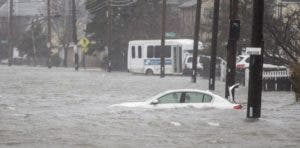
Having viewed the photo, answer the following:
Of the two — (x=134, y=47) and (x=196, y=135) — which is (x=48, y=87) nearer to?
(x=134, y=47)

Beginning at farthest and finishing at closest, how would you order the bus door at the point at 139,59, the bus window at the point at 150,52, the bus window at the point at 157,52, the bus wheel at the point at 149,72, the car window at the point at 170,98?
1. the bus door at the point at 139,59
2. the bus wheel at the point at 149,72
3. the bus window at the point at 150,52
4. the bus window at the point at 157,52
5. the car window at the point at 170,98

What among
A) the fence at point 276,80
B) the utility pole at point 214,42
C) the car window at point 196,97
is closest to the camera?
→ the car window at point 196,97

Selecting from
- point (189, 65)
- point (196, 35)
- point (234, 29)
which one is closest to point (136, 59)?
point (189, 65)

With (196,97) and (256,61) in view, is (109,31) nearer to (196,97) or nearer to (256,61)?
(196,97)

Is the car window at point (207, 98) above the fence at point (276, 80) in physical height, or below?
above

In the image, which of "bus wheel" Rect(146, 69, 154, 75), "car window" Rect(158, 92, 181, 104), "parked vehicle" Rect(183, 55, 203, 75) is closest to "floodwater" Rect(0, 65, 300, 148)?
"car window" Rect(158, 92, 181, 104)

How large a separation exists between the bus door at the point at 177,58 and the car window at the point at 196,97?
35258 mm

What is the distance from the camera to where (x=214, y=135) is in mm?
17703

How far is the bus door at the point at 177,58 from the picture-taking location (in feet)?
188

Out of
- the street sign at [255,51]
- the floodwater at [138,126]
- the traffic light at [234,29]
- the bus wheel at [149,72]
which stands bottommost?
the bus wheel at [149,72]

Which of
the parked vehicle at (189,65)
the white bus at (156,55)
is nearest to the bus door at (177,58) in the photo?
the white bus at (156,55)

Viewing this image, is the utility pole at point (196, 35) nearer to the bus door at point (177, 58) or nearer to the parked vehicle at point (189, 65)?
the parked vehicle at point (189, 65)

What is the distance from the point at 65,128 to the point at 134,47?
140 ft

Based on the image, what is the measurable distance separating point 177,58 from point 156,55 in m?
1.97
